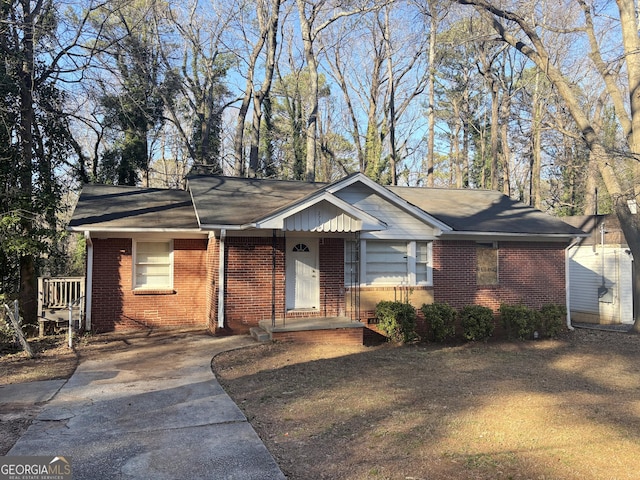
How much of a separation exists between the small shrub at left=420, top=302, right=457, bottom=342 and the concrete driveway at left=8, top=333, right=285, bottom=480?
583 centimetres

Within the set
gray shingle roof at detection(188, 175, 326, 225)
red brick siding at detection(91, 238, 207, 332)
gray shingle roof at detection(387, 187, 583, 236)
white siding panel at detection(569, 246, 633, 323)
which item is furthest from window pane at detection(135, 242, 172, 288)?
white siding panel at detection(569, 246, 633, 323)

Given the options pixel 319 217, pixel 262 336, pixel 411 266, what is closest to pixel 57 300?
pixel 262 336

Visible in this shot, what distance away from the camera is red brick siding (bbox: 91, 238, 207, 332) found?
11594 mm

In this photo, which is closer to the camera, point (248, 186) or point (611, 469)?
point (611, 469)

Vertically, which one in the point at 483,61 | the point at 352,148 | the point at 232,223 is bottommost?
the point at 232,223

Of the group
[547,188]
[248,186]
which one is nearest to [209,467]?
[248,186]

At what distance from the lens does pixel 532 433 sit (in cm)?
505

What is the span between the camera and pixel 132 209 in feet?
41.1

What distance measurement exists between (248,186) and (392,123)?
17132 mm

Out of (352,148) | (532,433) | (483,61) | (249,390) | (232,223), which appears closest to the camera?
(532,433)

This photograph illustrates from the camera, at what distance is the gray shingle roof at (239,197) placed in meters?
10.9

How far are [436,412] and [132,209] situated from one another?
31.6 ft

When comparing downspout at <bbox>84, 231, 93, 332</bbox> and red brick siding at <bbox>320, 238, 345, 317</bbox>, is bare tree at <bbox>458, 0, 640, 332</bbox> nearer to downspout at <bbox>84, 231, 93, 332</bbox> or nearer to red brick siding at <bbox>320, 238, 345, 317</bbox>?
red brick siding at <bbox>320, 238, 345, 317</bbox>

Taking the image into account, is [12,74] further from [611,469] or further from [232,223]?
[611,469]
